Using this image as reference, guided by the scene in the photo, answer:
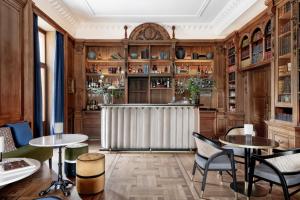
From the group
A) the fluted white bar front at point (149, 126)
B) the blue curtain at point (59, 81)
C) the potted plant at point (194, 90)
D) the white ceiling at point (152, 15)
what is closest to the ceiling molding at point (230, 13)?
the white ceiling at point (152, 15)

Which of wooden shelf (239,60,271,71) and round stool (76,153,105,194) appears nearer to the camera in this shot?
round stool (76,153,105,194)

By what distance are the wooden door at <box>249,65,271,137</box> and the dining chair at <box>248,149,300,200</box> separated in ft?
9.38

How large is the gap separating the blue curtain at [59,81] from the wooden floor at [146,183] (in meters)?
1.63

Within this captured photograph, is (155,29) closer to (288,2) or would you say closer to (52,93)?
(52,93)

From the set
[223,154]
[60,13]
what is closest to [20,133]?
[223,154]

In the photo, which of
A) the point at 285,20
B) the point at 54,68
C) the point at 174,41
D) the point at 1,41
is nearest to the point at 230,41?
the point at 174,41

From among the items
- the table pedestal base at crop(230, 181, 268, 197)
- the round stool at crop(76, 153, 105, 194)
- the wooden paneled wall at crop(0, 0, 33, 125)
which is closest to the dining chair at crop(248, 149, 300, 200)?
the table pedestal base at crop(230, 181, 268, 197)

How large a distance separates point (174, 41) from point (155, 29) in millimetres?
687

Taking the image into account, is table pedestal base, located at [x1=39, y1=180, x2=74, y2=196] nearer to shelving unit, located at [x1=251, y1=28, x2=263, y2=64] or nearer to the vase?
shelving unit, located at [x1=251, y1=28, x2=263, y2=64]

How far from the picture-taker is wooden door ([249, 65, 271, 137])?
18.4 ft

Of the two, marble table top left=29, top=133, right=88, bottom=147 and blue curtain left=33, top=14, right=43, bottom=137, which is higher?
blue curtain left=33, top=14, right=43, bottom=137

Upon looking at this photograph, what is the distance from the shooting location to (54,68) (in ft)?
20.2

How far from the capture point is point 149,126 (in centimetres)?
556

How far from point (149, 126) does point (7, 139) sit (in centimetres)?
282
